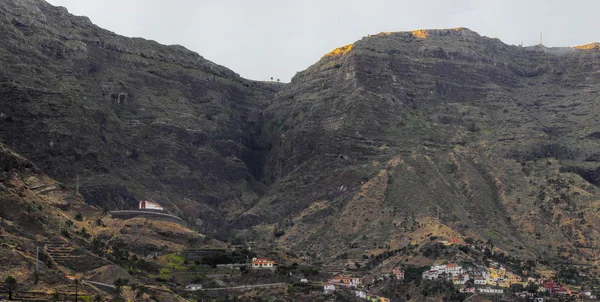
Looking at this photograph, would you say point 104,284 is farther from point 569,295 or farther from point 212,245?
point 569,295

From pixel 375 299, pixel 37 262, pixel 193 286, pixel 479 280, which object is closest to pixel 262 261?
pixel 193 286

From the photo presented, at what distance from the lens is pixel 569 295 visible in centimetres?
17738

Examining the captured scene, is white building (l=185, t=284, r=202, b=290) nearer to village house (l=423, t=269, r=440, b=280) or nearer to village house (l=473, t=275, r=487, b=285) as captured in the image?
village house (l=423, t=269, r=440, b=280)

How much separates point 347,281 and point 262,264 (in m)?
14.5

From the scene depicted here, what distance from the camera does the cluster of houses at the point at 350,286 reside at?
17275 cm

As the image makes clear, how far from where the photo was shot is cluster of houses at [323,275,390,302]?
173 meters

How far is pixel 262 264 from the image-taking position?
18350cm

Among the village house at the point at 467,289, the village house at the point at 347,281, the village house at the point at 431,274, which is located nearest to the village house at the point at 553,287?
the village house at the point at 467,289

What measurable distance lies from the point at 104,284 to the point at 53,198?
3610 centimetres

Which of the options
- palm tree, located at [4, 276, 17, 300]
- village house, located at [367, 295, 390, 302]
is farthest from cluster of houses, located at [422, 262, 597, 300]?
palm tree, located at [4, 276, 17, 300]

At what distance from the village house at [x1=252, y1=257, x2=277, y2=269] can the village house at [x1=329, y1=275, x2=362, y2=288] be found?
10.5 m

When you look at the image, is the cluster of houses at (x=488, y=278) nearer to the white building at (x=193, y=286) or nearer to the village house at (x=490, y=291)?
the village house at (x=490, y=291)

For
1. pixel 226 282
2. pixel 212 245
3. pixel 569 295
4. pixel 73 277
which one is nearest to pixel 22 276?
pixel 73 277

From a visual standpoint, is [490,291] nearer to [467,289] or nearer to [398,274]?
[467,289]
